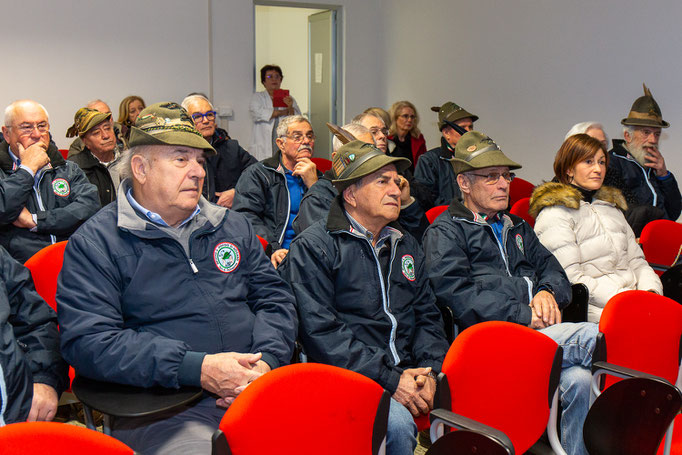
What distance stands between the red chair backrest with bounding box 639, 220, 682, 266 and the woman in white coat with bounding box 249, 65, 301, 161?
4.25m

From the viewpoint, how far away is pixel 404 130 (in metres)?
5.89

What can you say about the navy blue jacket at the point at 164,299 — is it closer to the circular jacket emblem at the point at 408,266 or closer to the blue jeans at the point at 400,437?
the blue jeans at the point at 400,437

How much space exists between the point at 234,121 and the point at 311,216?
4.22m

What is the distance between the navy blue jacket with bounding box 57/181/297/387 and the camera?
66.1 inches

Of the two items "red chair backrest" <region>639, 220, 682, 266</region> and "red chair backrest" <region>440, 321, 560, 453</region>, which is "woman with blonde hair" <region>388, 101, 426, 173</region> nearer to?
"red chair backrest" <region>639, 220, 682, 266</region>

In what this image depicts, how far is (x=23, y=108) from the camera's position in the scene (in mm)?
3291

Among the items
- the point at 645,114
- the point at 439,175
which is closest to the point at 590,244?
the point at 439,175

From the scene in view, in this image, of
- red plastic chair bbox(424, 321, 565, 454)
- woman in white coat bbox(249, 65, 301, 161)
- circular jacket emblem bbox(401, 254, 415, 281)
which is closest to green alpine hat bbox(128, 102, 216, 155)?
circular jacket emblem bbox(401, 254, 415, 281)

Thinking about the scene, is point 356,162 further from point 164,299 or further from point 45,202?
point 45,202

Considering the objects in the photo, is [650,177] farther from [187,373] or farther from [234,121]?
[234,121]

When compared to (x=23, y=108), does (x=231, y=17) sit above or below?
above

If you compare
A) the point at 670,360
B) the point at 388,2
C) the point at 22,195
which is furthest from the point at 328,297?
the point at 388,2

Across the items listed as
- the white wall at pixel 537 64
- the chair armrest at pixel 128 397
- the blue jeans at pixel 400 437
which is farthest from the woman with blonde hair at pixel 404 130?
the chair armrest at pixel 128 397

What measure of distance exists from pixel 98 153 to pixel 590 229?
114 inches
